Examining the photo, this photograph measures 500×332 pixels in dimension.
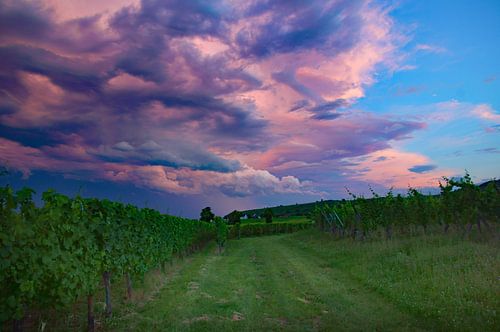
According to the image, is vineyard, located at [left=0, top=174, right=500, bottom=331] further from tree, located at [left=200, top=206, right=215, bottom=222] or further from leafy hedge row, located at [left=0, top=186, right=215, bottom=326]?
tree, located at [left=200, top=206, right=215, bottom=222]

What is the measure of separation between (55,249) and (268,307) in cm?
629

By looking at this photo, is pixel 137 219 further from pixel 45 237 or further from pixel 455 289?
pixel 455 289

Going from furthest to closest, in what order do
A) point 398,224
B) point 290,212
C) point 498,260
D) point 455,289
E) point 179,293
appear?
point 290,212
point 398,224
point 179,293
point 498,260
point 455,289

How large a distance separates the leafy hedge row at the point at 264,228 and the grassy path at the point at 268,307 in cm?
5047

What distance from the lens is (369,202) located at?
90.9 ft

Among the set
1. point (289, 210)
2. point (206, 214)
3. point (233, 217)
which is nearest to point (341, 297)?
point (233, 217)

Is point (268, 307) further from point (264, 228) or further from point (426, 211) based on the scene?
point (264, 228)

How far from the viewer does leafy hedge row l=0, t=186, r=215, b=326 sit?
6316 mm

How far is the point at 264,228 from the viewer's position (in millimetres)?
69562

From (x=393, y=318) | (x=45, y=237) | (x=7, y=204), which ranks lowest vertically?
(x=393, y=318)

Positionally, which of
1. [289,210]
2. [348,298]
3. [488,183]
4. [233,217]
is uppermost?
[289,210]

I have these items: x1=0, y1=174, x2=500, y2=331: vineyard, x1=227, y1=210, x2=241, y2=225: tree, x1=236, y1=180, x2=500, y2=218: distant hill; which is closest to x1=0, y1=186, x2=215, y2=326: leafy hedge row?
x1=0, y1=174, x2=500, y2=331: vineyard

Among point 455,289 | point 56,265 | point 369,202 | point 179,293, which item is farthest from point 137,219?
point 369,202

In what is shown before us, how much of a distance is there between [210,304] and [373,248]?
12.3m
